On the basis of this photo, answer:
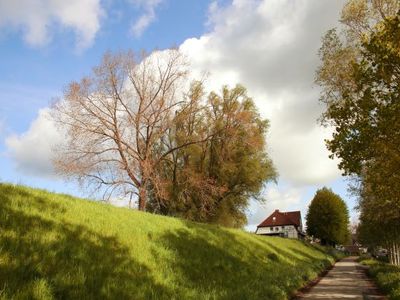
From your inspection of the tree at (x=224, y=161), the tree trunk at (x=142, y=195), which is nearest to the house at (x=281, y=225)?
the tree at (x=224, y=161)

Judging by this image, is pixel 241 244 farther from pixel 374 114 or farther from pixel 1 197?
pixel 1 197

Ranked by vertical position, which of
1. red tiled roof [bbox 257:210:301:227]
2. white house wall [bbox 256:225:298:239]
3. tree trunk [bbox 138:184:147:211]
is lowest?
tree trunk [bbox 138:184:147:211]

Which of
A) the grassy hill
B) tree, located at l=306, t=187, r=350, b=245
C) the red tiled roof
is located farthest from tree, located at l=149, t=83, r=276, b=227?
the red tiled roof

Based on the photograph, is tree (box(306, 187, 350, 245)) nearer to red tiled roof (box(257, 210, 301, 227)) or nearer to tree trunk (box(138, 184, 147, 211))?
red tiled roof (box(257, 210, 301, 227))

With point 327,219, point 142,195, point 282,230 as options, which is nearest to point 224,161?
point 142,195

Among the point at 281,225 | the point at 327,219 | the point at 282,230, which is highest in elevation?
the point at 327,219

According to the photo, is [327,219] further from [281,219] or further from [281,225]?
[281,219]

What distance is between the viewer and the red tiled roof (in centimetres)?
11575

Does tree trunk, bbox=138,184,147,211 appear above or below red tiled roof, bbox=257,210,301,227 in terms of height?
below

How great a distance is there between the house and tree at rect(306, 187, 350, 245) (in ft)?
36.1

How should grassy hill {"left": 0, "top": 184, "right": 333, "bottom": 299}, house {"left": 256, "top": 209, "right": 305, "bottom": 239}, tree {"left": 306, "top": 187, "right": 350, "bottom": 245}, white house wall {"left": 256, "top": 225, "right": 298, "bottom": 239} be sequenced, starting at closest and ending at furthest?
grassy hill {"left": 0, "top": 184, "right": 333, "bottom": 299}, tree {"left": 306, "top": 187, "right": 350, "bottom": 245}, white house wall {"left": 256, "top": 225, "right": 298, "bottom": 239}, house {"left": 256, "top": 209, "right": 305, "bottom": 239}

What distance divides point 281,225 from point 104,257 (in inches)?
4232

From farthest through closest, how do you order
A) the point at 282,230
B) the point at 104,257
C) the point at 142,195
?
1. the point at 282,230
2. the point at 142,195
3. the point at 104,257

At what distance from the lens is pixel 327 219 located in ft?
326
